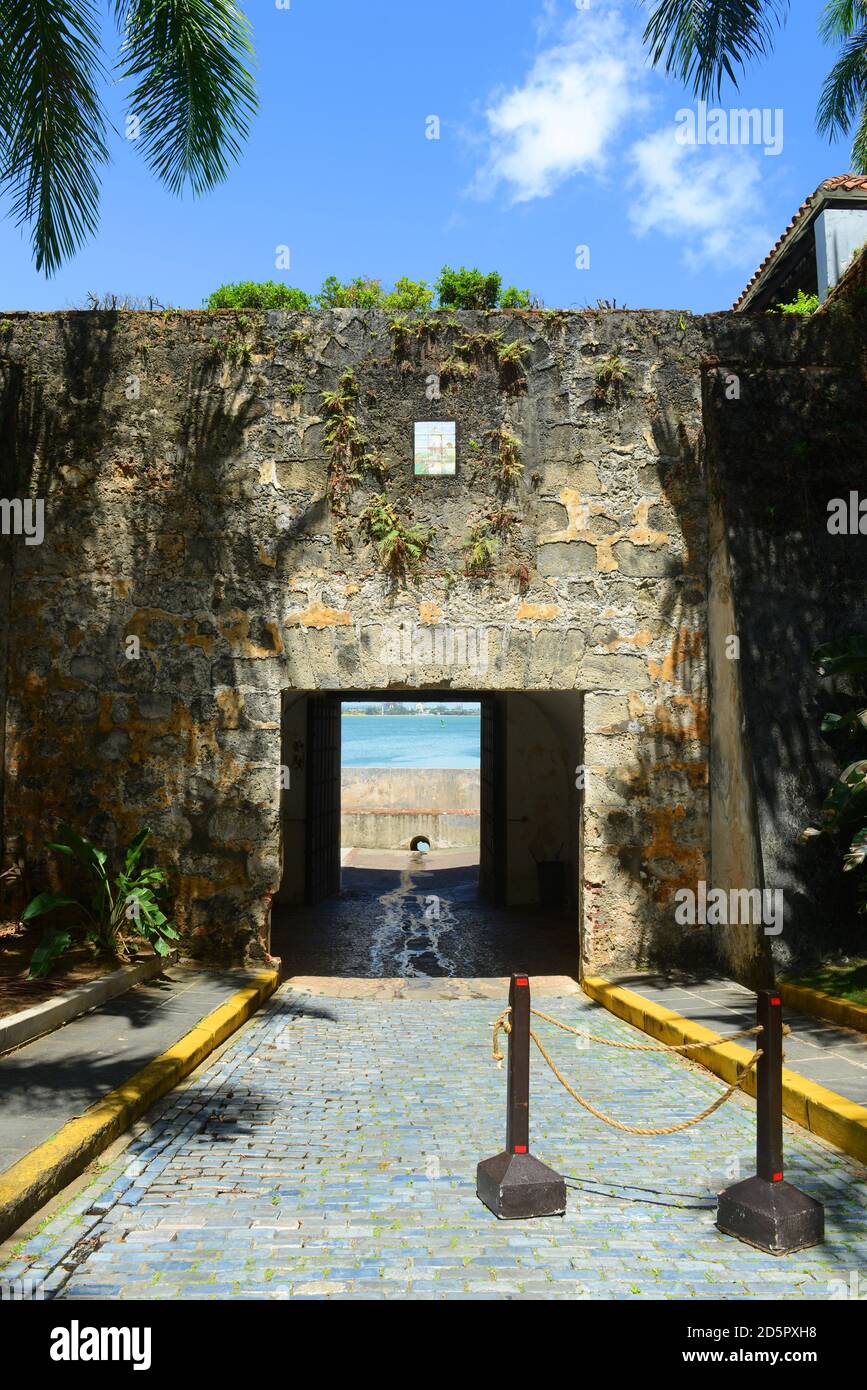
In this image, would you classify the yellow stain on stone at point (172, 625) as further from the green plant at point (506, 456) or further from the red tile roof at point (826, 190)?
the red tile roof at point (826, 190)

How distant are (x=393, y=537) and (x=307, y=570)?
0.70m

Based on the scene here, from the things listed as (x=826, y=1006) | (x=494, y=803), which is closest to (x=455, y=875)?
(x=494, y=803)

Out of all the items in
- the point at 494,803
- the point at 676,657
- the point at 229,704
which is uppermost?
the point at 676,657

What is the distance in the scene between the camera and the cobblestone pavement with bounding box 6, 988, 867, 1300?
3.10m

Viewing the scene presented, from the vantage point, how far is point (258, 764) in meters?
7.66

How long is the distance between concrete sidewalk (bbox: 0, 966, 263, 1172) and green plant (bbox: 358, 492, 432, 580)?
3195mm

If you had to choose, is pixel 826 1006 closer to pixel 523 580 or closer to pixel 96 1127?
pixel 523 580

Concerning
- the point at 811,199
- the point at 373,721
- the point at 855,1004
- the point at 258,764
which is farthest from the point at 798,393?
the point at 373,721

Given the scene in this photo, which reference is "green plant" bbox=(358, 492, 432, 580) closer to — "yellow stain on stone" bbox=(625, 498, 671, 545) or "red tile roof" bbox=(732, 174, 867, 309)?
"yellow stain on stone" bbox=(625, 498, 671, 545)

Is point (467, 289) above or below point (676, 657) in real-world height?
above

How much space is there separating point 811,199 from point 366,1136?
13824 millimetres

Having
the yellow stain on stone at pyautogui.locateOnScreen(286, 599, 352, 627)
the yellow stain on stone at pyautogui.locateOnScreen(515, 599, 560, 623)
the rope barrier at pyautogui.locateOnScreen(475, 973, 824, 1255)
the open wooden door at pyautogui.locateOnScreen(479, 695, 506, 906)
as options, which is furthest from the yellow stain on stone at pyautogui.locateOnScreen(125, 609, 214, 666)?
the open wooden door at pyautogui.locateOnScreen(479, 695, 506, 906)

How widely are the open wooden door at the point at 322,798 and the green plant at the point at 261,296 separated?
5.91m

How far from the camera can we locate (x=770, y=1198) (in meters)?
3.38
